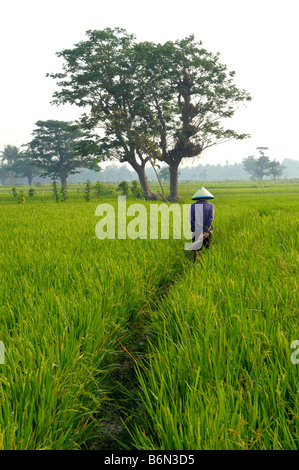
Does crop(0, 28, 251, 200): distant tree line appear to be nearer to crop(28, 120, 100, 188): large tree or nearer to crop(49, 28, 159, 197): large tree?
crop(49, 28, 159, 197): large tree

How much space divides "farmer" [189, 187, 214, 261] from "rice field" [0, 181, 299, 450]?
0.66 m

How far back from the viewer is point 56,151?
148ft

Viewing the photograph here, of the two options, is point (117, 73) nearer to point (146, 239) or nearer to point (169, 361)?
point (146, 239)

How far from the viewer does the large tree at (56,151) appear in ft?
144

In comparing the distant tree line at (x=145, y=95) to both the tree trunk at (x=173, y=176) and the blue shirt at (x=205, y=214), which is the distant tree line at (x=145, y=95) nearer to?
the tree trunk at (x=173, y=176)

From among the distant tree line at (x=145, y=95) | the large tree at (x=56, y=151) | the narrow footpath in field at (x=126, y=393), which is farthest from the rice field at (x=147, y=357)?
the large tree at (x=56, y=151)

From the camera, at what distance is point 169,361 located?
179 cm

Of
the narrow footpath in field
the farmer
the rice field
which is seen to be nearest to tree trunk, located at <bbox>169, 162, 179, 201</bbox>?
the farmer

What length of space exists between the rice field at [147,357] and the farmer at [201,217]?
655mm

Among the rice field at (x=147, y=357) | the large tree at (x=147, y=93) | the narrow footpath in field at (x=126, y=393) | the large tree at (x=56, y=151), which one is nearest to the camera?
the rice field at (x=147, y=357)

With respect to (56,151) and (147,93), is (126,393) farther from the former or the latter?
(56,151)

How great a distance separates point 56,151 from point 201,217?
146 ft
